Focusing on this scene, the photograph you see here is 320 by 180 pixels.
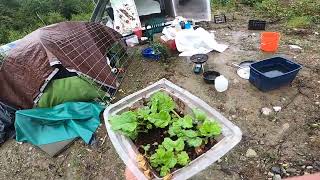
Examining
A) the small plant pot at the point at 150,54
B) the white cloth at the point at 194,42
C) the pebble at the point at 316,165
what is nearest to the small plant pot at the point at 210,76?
the white cloth at the point at 194,42

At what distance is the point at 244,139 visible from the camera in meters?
3.22

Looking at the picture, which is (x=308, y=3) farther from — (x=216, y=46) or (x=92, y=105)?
(x=92, y=105)

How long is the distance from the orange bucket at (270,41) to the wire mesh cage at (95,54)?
2.44m

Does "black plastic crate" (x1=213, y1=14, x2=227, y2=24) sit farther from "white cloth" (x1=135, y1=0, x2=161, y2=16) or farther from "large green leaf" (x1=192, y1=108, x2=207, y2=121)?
"large green leaf" (x1=192, y1=108, x2=207, y2=121)

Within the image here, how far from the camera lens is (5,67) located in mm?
3785

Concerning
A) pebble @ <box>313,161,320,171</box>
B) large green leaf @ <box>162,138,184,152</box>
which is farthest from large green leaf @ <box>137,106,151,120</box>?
pebble @ <box>313,161,320,171</box>

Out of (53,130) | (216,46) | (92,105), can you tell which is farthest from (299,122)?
(53,130)

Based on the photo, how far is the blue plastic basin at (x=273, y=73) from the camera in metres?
3.74

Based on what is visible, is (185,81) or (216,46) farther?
(216,46)

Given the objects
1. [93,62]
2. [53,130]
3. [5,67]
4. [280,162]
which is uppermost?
[5,67]

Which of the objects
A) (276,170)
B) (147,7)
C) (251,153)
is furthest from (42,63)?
(147,7)

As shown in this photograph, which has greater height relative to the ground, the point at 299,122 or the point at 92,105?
the point at 92,105

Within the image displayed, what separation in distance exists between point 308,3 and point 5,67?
643cm

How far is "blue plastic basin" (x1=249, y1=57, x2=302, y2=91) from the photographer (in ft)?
12.3
